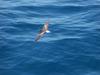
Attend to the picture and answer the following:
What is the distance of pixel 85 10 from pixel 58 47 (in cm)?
473

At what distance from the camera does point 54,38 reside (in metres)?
13.6

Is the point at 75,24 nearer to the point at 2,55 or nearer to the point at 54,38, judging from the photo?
the point at 54,38

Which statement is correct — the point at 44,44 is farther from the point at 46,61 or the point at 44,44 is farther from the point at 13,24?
the point at 13,24

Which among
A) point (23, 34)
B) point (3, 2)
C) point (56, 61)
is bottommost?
point (56, 61)

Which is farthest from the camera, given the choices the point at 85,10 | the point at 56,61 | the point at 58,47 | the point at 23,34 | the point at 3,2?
the point at 3,2

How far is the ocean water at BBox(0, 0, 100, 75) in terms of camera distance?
1151 centimetres

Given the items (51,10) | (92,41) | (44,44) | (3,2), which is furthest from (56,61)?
(3,2)

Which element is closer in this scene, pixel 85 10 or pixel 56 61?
pixel 56 61

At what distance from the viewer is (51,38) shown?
13.6 metres

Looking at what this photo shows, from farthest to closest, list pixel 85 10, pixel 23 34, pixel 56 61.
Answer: pixel 85 10 < pixel 23 34 < pixel 56 61

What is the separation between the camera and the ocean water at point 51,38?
11.5 metres

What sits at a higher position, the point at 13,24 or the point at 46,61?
the point at 13,24

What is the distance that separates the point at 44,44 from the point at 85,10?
480 cm

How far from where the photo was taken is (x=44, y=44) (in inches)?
515
